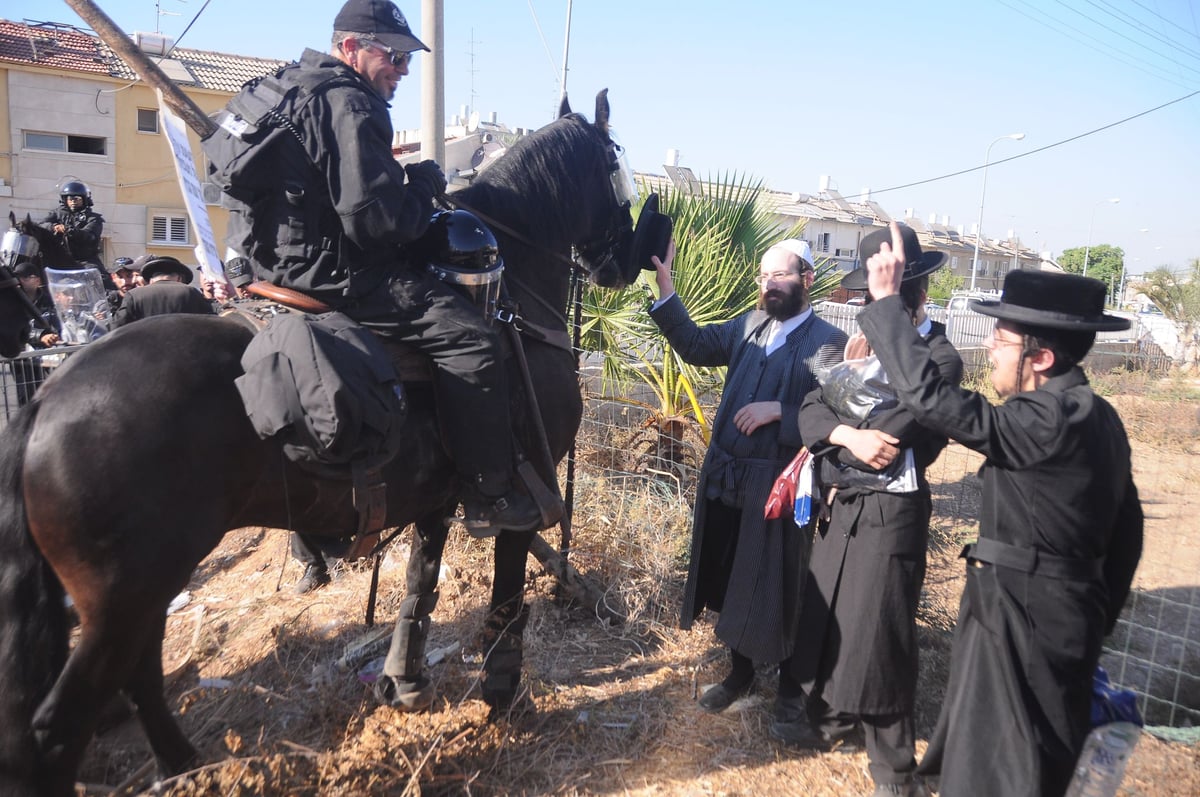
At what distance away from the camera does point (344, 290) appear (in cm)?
288

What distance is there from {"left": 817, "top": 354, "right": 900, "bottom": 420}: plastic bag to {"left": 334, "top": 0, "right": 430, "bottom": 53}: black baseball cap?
6.48ft

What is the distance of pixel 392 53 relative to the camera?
2.98m

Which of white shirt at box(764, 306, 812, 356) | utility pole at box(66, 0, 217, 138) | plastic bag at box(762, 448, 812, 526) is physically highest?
utility pole at box(66, 0, 217, 138)

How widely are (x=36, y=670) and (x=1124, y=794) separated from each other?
3.75 meters

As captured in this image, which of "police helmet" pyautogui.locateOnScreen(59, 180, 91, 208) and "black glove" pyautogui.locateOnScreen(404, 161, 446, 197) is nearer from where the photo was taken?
"black glove" pyautogui.locateOnScreen(404, 161, 446, 197)

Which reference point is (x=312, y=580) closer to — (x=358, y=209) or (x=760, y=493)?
(x=760, y=493)

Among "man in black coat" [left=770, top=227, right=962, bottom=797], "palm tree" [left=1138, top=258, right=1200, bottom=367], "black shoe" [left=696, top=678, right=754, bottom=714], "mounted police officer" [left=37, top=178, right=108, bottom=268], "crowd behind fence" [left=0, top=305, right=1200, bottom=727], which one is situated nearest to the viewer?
"man in black coat" [left=770, top=227, right=962, bottom=797]

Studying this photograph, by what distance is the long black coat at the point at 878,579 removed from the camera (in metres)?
3.12

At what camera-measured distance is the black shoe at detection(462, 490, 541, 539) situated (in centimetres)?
330

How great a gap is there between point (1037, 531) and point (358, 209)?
2.33 m

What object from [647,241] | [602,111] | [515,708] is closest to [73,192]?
[602,111]

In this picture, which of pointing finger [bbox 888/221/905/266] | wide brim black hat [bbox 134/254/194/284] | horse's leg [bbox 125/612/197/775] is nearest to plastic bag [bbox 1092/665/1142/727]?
pointing finger [bbox 888/221/905/266]

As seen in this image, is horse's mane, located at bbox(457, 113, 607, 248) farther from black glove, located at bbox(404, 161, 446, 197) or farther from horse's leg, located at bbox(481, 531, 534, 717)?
horse's leg, located at bbox(481, 531, 534, 717)

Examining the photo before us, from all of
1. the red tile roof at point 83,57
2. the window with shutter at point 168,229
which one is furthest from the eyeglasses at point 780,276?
the window with shutter at point 168,229
